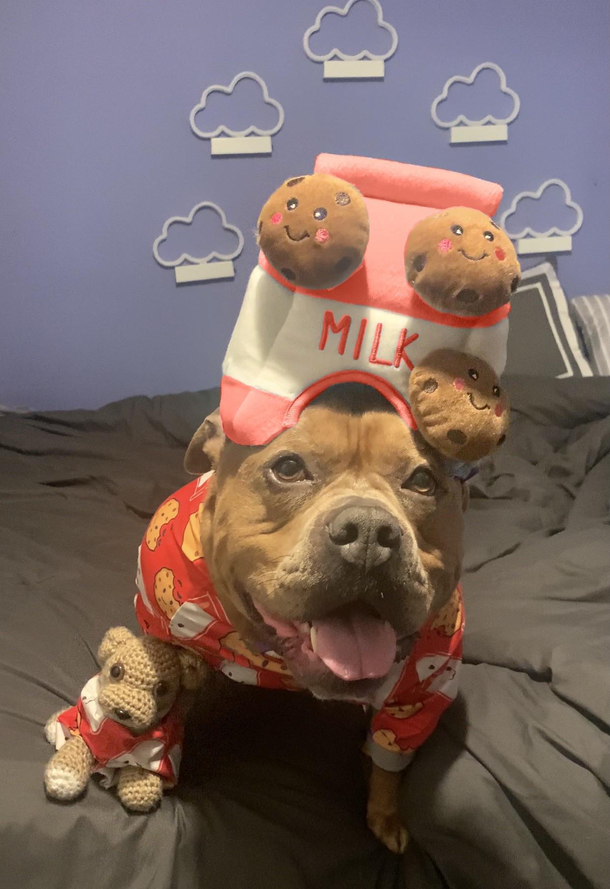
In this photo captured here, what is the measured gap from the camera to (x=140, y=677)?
1.03 m

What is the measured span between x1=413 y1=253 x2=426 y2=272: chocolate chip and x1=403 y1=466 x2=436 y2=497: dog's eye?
10.2 inches

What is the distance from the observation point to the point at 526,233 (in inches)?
115

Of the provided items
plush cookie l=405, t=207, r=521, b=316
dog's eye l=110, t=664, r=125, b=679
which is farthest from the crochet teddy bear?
plush cookie l=405, t=207, r=521, b=316

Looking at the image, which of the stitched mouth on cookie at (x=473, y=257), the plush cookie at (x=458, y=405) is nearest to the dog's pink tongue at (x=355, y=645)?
the plush cookie at (x=458, y=405)

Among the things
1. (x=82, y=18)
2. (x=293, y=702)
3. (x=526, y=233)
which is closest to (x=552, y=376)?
(x=526, y=233)

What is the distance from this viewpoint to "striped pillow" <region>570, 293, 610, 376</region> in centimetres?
258

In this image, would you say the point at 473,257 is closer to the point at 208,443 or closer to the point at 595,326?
the point at 208,443

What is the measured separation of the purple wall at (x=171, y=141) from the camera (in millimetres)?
2490

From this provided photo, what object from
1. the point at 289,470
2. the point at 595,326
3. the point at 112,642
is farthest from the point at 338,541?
the point at 595,326

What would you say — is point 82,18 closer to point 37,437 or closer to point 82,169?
point 82,169

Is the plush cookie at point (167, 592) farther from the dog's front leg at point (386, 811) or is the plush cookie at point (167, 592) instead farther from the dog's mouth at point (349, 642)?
the dog's front leg at point (386, 811)

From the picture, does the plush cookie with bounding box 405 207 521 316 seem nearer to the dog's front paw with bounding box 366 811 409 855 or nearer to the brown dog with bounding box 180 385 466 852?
the brown dog with bounding box 180 385 466 852

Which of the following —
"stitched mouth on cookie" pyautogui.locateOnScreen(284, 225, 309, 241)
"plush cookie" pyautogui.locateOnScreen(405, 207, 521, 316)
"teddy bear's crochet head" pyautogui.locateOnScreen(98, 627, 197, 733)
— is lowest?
"teddy bear's crochet head" pyautogui.locateOnScreen(98, 627, 197, 733)

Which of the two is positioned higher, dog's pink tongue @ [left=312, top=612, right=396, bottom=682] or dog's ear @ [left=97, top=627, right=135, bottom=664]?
dog's pink tongue @ [left=312, top=612, right=396, bottom=682]
